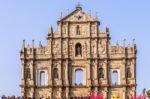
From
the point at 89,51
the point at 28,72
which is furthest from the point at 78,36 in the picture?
the point at 28,72

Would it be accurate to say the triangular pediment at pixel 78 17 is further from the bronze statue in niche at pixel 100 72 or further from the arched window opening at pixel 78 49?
the bronze statue in niche at pixel 100 72

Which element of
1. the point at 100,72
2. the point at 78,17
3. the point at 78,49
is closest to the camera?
the point at 100,72

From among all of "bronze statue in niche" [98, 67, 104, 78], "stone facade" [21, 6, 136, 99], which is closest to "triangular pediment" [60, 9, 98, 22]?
"stone facade" [21, 6, 136, 99]

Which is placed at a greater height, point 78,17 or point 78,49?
point 78,17

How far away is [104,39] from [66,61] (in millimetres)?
5032

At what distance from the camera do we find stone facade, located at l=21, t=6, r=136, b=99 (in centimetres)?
7375

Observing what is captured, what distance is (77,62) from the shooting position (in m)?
75.2

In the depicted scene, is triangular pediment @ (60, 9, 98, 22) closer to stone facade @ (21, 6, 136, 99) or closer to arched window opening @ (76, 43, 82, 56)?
stone facade @ (21, 6, 136, 99)

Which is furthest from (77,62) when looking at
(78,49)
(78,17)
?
(78,17)

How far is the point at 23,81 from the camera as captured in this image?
7388cm

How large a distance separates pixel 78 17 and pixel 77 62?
5158 mm

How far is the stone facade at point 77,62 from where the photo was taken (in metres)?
73.8

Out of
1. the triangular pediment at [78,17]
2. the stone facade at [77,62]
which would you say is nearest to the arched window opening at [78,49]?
the stone facade at [77,62]

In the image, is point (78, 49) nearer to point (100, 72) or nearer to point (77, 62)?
point (77, 62)
